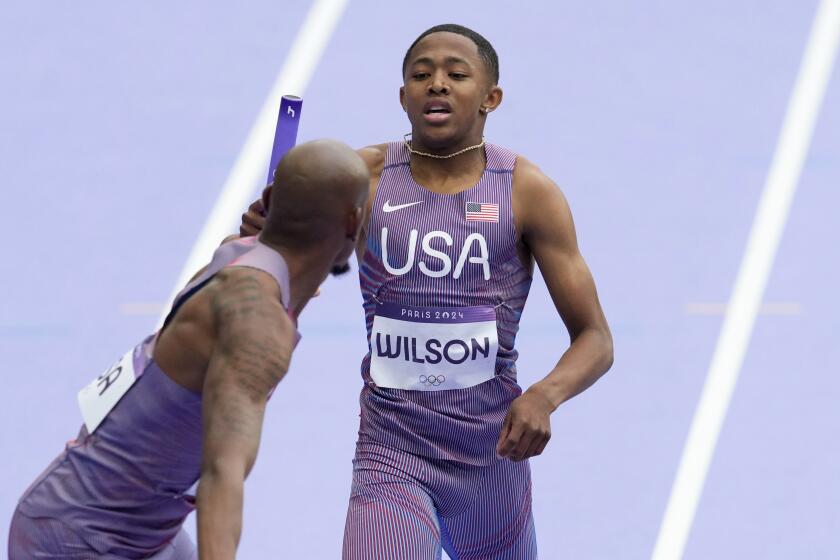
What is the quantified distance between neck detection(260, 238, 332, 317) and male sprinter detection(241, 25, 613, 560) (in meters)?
1.00

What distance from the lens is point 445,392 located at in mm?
4711

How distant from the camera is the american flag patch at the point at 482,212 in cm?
478

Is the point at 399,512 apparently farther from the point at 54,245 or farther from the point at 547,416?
the point at 54,245

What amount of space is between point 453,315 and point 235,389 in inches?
55.9

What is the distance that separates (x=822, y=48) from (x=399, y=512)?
24.2 ft

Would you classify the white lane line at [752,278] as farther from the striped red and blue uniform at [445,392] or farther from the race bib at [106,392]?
the race bib at [106,392]

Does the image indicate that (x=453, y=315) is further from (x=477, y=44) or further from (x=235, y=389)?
(x=235, y=389)

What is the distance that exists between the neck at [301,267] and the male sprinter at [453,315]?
3.28 feet

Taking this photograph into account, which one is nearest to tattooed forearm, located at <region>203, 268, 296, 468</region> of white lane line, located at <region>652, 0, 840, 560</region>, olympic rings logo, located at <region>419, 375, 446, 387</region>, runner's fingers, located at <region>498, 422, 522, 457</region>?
runner's fingers, located at <region>498, 422, 522, 457</region>

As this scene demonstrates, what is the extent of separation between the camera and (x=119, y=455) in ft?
12.1

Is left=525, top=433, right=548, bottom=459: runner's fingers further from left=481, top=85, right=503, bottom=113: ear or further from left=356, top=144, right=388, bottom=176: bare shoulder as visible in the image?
left=481, top=85, right=503, bottom=113: ear

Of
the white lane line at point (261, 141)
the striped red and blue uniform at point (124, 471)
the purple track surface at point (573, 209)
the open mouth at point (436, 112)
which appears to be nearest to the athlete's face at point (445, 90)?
the open mouth at point (436, 112)

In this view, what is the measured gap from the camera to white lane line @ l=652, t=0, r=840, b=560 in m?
6.64

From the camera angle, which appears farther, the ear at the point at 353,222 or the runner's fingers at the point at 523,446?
the runner's fingers at the point at 523,446
